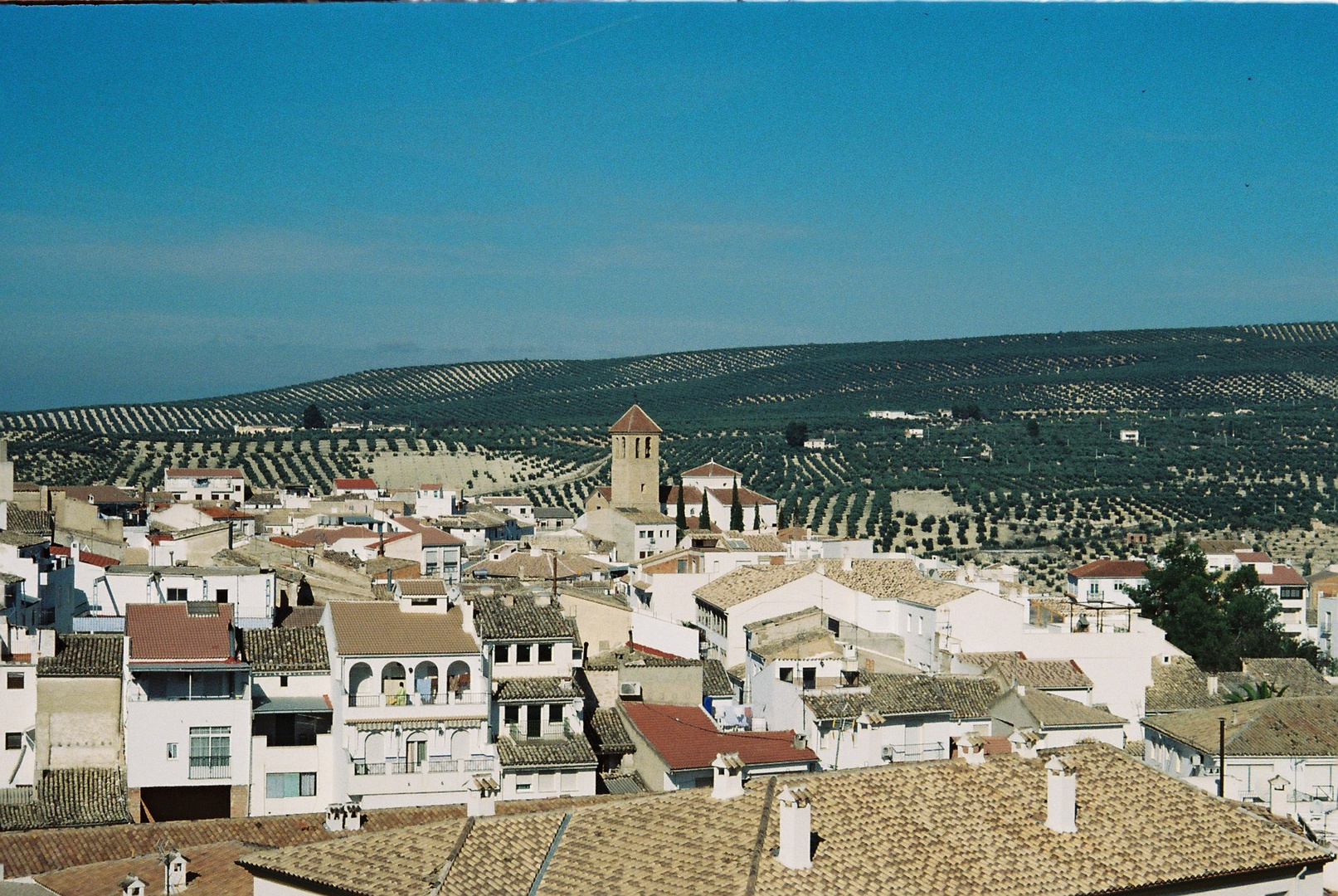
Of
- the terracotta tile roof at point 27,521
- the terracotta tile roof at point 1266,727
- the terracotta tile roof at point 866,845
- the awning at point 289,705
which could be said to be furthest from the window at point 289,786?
the terracotta tile roof at point 27,521

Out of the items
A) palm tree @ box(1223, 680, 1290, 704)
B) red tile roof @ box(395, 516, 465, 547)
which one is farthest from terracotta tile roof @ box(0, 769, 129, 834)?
red tile roof @ box(395, 516, 465, 547)

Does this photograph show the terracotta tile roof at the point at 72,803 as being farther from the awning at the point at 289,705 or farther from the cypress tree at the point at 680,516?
the cypress tree at the point at 680,516

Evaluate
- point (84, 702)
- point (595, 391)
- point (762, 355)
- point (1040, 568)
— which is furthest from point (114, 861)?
point (762, 355)

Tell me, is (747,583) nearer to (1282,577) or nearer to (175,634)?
(175,634)

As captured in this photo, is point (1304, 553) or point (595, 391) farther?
point (595, 391)

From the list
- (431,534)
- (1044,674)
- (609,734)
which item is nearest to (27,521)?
(431,534)

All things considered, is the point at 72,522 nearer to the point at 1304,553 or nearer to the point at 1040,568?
the point at 1040,568
